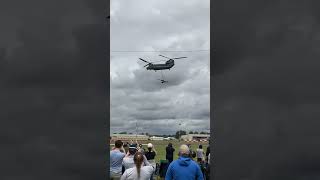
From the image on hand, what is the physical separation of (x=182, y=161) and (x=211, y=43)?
5.10 ft

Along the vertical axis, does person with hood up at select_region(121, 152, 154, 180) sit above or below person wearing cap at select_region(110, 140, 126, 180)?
above

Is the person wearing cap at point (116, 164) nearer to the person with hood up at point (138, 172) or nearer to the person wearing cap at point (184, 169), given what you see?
the person with hood up at point (138, 172)

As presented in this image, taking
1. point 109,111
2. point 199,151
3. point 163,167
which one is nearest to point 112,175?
point 109,111

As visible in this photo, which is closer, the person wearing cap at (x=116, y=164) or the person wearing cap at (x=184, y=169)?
the person wearing cap at (x=184, y=169)

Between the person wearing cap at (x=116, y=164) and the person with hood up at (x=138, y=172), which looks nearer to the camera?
the person with hood up at (x=138, y=172)

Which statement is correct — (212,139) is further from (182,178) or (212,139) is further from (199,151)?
(199,151)

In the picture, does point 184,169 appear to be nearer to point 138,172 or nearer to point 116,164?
point 138,172

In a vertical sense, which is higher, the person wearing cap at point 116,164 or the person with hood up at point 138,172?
the person with hood up at point 138,172

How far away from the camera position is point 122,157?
882 cm

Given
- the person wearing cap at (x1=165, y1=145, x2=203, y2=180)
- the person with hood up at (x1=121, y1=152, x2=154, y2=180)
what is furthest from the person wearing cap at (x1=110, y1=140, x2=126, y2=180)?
the person wearing cap at (x1=165, y1=145, x2=203, y2=180)

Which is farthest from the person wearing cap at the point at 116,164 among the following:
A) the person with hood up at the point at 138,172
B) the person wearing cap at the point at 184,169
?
the person wearing cap at the point at 184,169

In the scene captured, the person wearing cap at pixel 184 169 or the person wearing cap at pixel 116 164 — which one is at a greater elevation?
the person wearing cap at pixel 184 169

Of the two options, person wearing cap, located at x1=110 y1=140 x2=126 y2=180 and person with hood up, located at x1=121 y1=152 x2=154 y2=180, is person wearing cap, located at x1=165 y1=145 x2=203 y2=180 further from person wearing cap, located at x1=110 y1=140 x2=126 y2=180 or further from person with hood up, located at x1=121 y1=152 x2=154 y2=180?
person wearing cap, located at x1=110 y1=140 x2=126 y2=180

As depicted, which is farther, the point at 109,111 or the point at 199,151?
the point at 199,151
